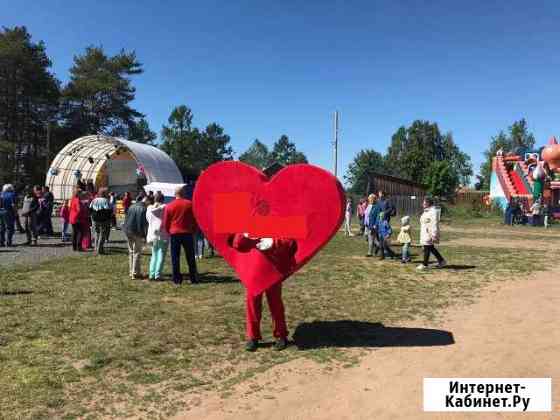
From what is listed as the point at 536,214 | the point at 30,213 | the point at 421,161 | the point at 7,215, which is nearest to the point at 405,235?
the point at 30,213

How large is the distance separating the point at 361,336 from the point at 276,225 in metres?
1.85

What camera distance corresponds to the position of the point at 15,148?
35.8m

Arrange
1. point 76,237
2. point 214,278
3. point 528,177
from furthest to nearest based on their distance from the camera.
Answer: point 528,177
point 76,237
point 214,278

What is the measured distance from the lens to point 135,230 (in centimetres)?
862

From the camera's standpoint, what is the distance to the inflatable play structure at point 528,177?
30016mm

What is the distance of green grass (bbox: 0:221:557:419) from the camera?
4.00 meters

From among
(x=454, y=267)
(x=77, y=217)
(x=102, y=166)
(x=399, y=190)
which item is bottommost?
(x=454, y=267)

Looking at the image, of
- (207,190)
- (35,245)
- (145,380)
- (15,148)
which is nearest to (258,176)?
(207,190)

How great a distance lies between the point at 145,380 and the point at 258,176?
98.1 inches

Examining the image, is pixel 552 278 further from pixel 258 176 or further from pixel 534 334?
pixel 258 176

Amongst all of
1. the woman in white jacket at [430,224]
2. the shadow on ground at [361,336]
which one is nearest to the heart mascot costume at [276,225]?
the shadow on ground at [361,336]

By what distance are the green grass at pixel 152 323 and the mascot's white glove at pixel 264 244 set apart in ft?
3.82

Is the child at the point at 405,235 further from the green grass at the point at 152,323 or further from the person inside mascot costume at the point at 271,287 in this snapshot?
the person inside mascot costume at the point at 271,287

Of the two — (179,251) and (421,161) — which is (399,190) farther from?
(179,251)
